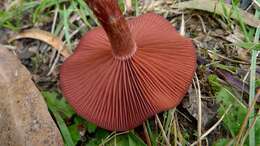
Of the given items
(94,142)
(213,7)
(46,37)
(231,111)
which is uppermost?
(213,7)

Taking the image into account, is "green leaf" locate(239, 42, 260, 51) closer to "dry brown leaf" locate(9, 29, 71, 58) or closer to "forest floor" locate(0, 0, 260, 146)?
"forest floor" locate(0, 0, 260, 146)

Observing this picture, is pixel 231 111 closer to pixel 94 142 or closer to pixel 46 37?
pixel 94 142

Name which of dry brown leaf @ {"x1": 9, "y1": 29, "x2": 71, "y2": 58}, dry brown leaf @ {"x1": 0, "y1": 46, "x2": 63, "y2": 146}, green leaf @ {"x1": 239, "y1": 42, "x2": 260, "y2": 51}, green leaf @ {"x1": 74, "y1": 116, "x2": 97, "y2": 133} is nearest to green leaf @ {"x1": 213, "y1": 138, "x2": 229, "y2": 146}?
green leaf @ {"x1": 239, "y1": 42, "x2": 260, "y2": 51}

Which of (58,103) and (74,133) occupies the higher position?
(58,103)

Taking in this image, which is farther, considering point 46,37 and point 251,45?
point 46,37

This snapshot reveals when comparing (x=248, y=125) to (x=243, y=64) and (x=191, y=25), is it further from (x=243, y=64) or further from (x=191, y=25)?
(x=191, y=25)

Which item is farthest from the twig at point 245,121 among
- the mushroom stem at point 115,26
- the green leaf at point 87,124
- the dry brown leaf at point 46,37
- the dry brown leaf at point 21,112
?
the dry brown leaf at point 46,37

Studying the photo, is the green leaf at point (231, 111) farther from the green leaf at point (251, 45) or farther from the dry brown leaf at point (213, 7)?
the dry brown leaf at point (213, 7)

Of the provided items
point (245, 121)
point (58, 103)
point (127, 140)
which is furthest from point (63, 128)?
point (245, 121)
